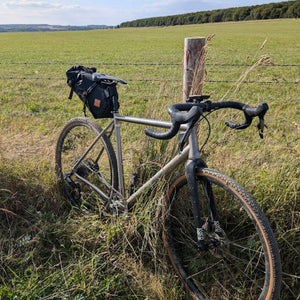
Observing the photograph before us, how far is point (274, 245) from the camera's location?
173 cm

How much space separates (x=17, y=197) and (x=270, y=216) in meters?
2.19

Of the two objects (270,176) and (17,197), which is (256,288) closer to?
(270,176)

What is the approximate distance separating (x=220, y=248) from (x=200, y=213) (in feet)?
1.08

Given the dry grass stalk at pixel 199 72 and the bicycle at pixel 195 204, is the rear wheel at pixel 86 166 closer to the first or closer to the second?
A: the bicycle at pixel 195 204

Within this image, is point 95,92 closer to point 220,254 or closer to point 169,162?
point 169,162

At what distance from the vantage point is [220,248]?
2.18 meters

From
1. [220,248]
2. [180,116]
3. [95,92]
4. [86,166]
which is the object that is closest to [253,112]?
[180,116]

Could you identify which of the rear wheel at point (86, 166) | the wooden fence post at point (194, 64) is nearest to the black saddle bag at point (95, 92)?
the rear wheel at point (86, 166)

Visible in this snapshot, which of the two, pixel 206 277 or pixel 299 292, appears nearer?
pixel 299 292

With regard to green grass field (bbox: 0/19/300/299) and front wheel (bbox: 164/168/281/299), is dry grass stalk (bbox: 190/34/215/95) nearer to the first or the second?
green grass field (bbox: 0/19/300/299)

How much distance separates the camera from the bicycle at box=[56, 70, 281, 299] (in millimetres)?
1793

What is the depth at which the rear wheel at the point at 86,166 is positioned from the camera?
277 cm

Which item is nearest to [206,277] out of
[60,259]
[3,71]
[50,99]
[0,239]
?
[60,259]

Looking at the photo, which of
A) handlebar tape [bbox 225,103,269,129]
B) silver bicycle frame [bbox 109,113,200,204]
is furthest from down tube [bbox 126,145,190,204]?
handlebar tape [bbox 225,103,269,129]
